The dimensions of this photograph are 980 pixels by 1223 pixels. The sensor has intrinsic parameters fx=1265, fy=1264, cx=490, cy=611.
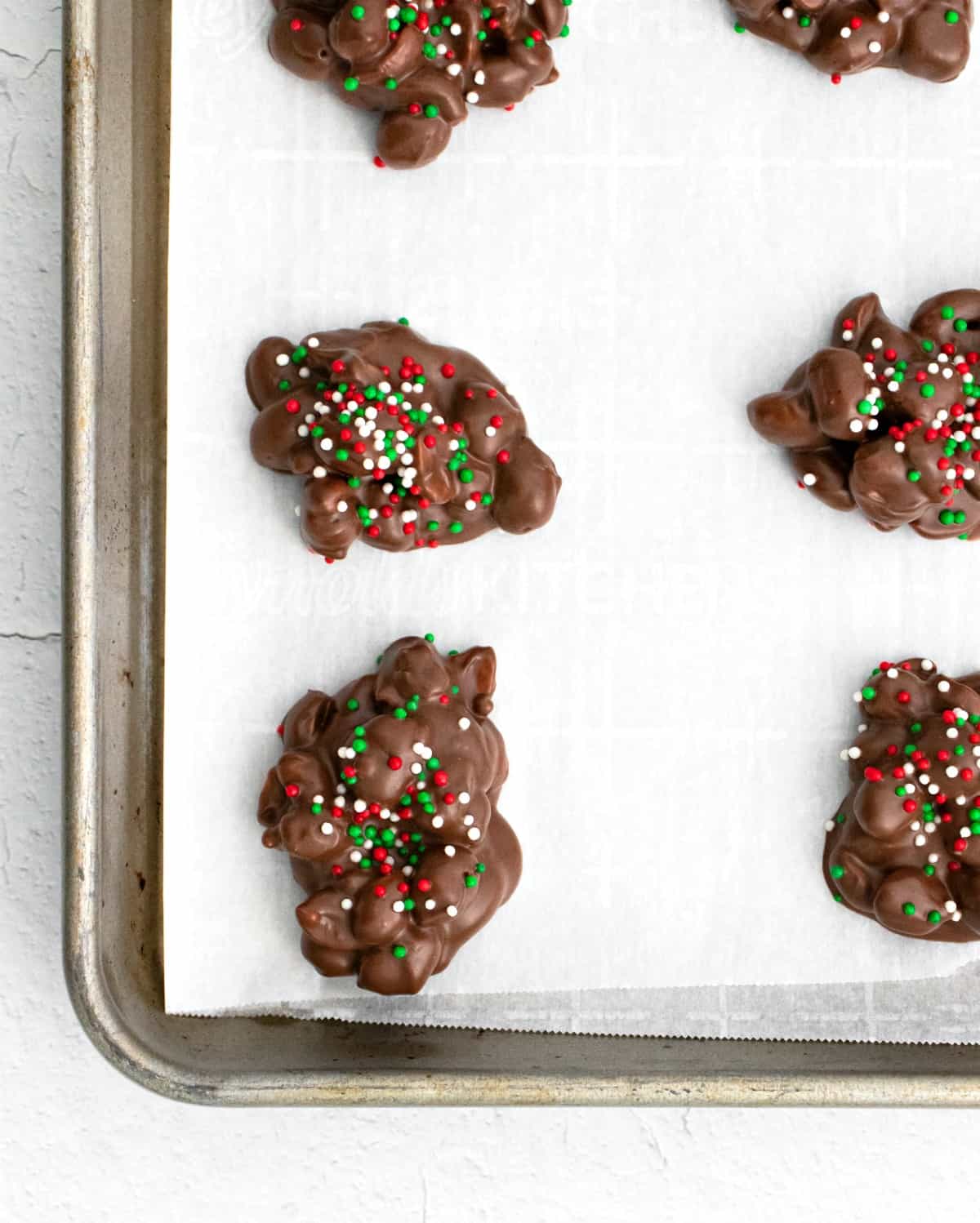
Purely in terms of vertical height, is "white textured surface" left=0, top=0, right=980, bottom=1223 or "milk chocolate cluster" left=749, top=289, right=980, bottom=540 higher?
"milk chocolate cluster" left=749, top=289, right=980, bottom=540

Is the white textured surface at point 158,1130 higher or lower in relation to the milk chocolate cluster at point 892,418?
Result: lower

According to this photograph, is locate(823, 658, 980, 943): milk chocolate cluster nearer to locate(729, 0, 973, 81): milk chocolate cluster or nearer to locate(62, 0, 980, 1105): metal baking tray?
locate(62, 0, 980, 1105): metal baking tray

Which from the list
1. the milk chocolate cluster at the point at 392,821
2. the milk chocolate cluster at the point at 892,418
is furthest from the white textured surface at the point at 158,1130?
the milk chocolate cluster at the point at 892,418

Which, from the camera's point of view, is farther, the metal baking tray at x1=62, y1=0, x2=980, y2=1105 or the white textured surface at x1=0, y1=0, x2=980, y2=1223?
the white textured surface at x1=0, y1=0, x2=980, y2=1223

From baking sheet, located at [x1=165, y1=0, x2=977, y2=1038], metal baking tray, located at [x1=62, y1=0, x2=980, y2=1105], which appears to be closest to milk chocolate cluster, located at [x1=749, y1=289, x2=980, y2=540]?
→ baking sheet, located at [x1=165, y1=0, x2=977, y2=1038]

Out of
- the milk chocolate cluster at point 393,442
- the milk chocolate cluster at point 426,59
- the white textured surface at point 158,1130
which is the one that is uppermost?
the milk chocolate cluster at point 426,59

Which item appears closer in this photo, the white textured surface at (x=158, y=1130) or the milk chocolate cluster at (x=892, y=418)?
the milk chocolate cluster at (x=892, y=418)

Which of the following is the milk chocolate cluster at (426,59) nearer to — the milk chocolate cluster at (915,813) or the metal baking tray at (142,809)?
the metal baking tray at (142,809)
